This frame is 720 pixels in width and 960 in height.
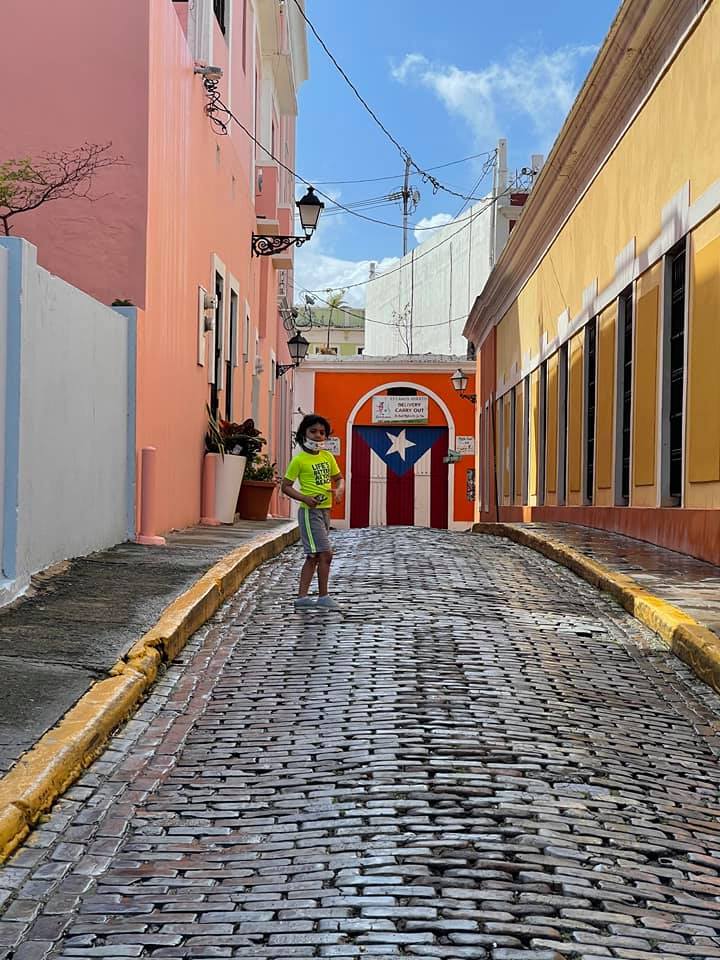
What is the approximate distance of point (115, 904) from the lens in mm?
3795

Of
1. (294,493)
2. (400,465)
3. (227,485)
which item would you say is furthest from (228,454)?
(400,465)

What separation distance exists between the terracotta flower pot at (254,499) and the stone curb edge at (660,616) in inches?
222

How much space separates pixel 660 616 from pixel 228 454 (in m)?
8.67

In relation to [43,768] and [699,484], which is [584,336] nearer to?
[699,484]

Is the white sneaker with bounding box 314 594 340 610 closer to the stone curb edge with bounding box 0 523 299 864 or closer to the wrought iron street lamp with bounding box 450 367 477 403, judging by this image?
the stone curb edge with bounding box 0 523 299 864

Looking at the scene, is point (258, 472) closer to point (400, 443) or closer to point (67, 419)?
point (67, 419)

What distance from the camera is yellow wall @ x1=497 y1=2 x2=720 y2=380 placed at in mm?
11328

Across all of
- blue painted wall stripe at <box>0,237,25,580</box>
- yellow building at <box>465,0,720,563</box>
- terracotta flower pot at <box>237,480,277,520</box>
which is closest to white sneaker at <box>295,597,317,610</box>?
blue painted wall stripe at <box>0,237,25,580</box>

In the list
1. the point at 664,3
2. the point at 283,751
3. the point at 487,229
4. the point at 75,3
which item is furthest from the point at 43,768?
the point at 487,229

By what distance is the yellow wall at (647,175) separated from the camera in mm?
11328

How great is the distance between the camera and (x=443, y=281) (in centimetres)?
4378

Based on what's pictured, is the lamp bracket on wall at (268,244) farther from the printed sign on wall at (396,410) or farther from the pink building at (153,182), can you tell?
the printed sign on wall at (396,410)

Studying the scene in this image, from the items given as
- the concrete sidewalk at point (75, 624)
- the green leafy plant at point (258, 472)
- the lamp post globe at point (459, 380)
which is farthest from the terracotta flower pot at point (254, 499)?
the lamp post globe at point (459, 380)

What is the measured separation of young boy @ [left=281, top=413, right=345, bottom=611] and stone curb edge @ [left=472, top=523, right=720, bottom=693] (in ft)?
7.00
